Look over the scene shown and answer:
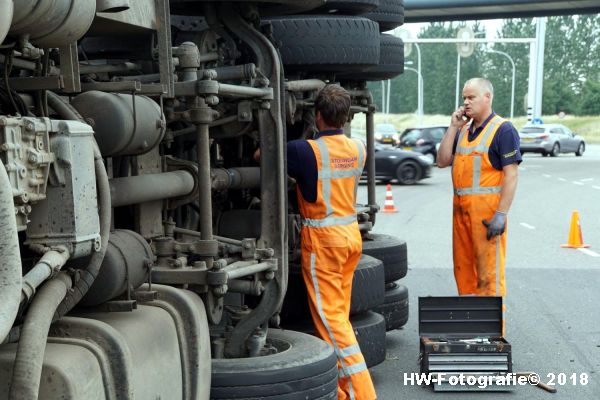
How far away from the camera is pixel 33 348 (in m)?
3.15

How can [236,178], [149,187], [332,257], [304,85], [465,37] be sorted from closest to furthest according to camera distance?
[149,187]
[236,178]
[332,257]
[304,85]
[465,37]

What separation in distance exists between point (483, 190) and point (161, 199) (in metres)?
2.94

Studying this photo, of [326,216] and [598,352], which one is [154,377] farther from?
[598,352]

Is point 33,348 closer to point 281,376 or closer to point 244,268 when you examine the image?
point 281,376

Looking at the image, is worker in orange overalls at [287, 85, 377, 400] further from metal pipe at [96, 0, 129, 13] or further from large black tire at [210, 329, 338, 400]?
metal pipe at [96, 0, 129, 13]

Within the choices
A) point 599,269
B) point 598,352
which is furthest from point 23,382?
point 599,269

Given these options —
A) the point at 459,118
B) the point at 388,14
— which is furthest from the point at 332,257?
the point at 388,14

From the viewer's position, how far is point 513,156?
7.36 m

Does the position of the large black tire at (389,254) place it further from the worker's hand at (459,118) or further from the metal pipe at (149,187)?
the metal pipe at (149,187)

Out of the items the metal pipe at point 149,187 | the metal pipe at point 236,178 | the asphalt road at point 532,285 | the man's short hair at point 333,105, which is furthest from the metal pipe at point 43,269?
the asphalt road at point 532,285

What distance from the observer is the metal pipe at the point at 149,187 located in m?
4.50

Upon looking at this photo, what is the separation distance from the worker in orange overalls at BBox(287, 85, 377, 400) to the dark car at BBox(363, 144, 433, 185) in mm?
20769

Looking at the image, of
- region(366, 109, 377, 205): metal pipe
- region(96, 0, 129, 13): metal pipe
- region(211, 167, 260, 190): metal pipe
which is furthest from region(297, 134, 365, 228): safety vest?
region(96, 0, 129, 13): metal pipe

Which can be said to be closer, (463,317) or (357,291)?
(357,291)
